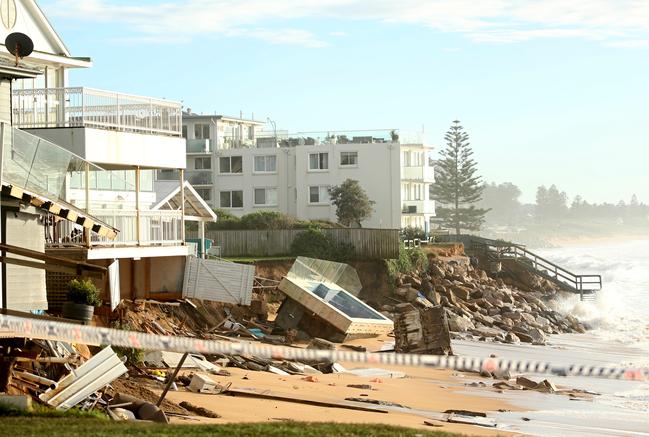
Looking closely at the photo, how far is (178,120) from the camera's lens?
35.7 metres

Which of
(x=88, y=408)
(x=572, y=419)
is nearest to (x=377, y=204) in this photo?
(x=572, y=419)

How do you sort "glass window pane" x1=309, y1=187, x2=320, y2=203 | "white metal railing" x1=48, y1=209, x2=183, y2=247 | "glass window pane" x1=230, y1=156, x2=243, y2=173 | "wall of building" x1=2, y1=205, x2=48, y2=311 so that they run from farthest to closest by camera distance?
"glass window pane" x1=230, y1=156, x2=243, y2=173 < "glass window pane" x1=309, y1=187, x2=320, y2=203 < "white metal railing" x1=48, y1=209, x2=183, y2=247 < "wall of building" x1=2, y1=205, x2=48, y2=311

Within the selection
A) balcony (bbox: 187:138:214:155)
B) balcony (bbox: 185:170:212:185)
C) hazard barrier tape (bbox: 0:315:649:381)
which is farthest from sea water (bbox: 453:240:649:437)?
balcony (bbox: 187:138:214:155)

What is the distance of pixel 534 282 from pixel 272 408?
49432 mm

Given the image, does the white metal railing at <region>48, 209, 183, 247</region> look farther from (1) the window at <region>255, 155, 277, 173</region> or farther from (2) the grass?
(1) the window at <region>255, 155, 277, 173</region>

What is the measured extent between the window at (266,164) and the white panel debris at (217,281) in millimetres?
44520

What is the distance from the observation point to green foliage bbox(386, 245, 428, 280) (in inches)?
2252

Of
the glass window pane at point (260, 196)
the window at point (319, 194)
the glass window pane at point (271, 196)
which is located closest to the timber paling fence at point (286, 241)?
the window at point (319, 194)

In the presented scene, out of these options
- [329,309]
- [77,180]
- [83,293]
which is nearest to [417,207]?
[329,309]

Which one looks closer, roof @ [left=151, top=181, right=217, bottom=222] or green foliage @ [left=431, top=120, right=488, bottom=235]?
roof @ [left=151, top=181, right=217, bottom=222]

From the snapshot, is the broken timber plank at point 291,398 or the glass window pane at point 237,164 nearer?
the broken timber plank at point 291,398

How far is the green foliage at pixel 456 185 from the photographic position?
11538cm

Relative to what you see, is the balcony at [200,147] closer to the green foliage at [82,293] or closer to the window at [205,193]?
the window at [205,193]

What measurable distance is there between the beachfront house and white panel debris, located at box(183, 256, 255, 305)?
1.14ft
